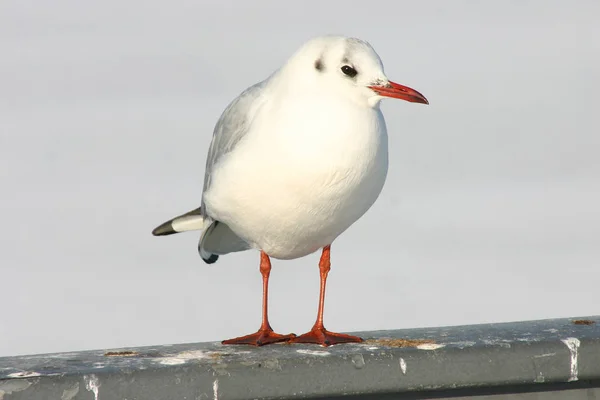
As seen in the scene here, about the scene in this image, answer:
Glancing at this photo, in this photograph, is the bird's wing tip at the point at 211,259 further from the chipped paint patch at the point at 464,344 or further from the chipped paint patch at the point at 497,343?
the chipped paint patch at the point at 497,343

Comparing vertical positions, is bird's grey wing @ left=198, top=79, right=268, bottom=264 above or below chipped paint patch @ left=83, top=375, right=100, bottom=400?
above

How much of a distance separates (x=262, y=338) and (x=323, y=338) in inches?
15.4

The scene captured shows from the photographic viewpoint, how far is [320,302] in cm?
722

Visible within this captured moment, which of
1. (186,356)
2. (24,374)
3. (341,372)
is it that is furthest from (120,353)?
(341,372)

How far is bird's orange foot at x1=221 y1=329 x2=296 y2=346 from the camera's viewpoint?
6766 millimetres

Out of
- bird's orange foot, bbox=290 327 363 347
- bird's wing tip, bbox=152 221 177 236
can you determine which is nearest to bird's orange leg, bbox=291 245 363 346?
bird's orange foot, bbox=290 327 363 347

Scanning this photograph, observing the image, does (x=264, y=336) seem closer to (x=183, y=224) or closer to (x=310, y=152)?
(x=310, y=152)

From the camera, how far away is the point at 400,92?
6.60 m

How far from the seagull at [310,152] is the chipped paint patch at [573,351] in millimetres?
1294

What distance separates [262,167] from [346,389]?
164 centimetres

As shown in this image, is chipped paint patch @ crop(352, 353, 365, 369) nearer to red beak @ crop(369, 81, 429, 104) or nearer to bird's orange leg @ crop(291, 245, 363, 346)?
bird's orange leg @ crop(291, 245, 363, 346)

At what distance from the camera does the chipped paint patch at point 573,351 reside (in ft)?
18.9

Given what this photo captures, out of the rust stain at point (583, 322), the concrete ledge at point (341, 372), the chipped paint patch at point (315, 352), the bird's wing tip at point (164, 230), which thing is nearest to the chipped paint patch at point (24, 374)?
the concrete ledge at point (341, 372)

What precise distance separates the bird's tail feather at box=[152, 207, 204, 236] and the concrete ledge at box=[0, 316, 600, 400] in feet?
6.84
